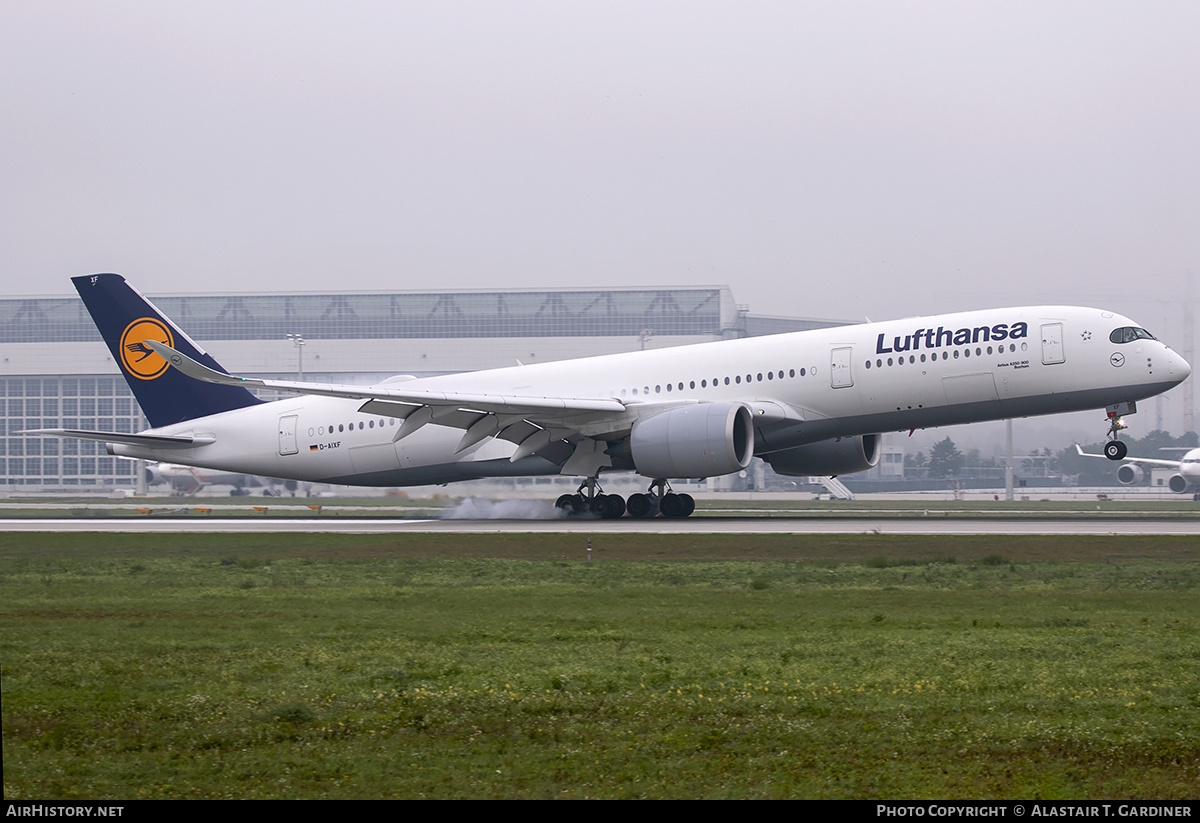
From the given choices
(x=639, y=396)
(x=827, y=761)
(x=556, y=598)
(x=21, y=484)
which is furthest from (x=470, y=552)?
(x=21, y=484)

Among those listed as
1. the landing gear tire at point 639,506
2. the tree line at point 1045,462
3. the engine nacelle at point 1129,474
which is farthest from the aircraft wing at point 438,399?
the tree line at point 1045,462

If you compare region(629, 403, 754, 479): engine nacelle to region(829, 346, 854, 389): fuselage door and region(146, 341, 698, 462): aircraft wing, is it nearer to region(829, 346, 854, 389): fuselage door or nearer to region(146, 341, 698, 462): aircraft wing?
region(146, 341, 698, 462): aircraft wing

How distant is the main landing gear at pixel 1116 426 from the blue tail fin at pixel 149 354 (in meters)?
25.0

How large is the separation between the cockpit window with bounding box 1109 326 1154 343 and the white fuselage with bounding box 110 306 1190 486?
0.55 feet

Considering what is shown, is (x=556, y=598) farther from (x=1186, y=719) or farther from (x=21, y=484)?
(x=21, y=484)

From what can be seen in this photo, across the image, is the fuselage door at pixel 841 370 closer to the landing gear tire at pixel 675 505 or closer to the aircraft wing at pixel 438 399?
the aircraft wing at pixel 438 399

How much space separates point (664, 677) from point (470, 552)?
12763 mm

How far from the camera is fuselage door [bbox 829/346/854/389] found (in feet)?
92.8

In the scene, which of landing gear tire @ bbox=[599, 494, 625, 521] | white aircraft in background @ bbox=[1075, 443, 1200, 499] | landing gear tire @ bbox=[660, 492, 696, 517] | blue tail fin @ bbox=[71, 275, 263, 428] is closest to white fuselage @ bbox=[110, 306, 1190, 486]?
blue tail fin @ bbox=[71, 275, 263, 428]

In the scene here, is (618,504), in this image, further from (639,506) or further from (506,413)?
(506,413)

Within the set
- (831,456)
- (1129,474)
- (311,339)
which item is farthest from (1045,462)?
(831,456)

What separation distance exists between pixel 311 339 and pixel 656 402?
184ft

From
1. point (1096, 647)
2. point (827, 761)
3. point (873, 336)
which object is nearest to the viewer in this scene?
point (827, 761)

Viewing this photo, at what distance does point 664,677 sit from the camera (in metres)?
9.27
